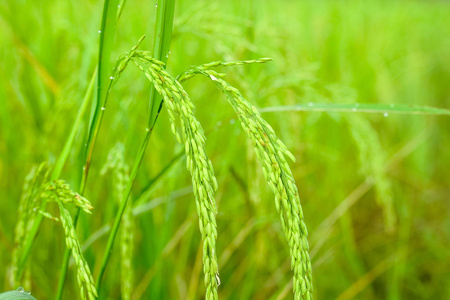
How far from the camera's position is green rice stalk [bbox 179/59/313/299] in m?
0.56

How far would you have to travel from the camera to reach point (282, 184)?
0.57 m

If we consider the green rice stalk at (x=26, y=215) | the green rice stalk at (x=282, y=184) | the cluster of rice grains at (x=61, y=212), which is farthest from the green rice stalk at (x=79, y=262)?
the green rice stalk at (x=282, y=184)

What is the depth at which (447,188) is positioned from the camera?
7.85 ft

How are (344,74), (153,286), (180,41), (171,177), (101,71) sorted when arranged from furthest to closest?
(344,74) < (180,41) < (171,177) < (153,286) < (101,71)

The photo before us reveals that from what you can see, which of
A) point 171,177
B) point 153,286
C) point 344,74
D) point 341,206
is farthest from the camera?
point 344,74

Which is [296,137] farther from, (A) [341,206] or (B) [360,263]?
(B) [360,263]

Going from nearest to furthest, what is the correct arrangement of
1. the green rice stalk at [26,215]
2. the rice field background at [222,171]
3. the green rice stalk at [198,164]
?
the green rice stalk at [198,164] < the green rice stalk at [26,215] < the rice field background at [222,171]

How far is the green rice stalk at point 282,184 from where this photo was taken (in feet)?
1.85

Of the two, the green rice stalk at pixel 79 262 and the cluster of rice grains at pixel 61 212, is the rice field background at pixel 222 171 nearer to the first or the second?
the cluster of rice grains at pixel 61 212

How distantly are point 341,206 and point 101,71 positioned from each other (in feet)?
3.95

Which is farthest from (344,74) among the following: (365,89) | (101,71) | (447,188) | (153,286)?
(101,71)

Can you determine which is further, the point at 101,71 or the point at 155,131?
the point at 155,131

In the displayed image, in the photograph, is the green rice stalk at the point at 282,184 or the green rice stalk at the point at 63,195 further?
the green rice stalk at the point at 63,195

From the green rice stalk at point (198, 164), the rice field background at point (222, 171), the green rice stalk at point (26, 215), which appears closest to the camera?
the green rice stalk at point (198, 164)
